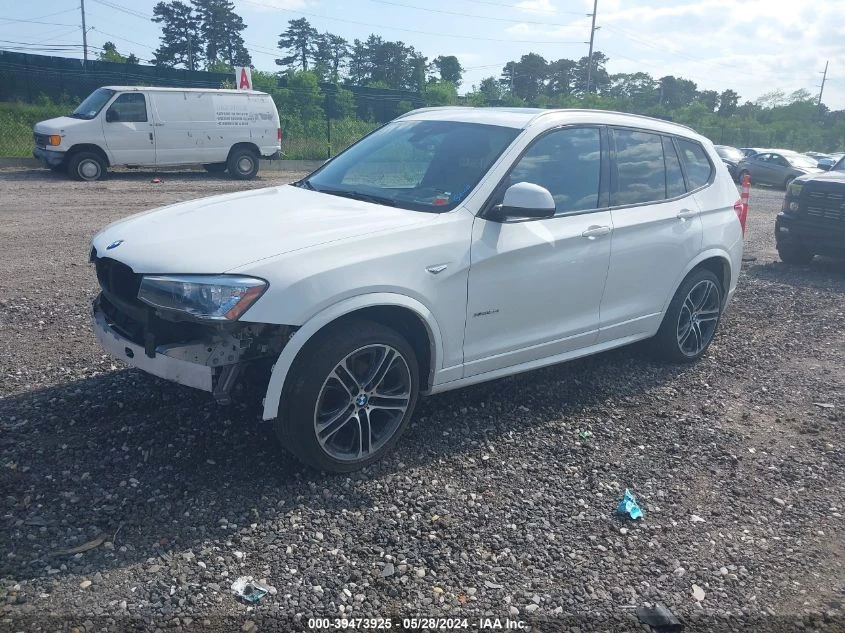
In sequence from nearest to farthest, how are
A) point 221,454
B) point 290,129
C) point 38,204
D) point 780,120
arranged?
point 221,454 < point 38,204 < point 290,129 < point 780,120

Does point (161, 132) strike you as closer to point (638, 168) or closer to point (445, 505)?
point (638, 168)

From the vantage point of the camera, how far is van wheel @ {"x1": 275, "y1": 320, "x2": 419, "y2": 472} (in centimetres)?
362

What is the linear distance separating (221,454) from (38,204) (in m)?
10.8

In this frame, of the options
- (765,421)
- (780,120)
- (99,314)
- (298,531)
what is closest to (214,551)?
(298,531)

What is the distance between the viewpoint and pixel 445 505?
377 centimetres

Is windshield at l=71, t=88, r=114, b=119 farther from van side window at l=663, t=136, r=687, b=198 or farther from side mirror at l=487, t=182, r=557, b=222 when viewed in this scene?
side mirror at l=487, t=182, r=557, b=222

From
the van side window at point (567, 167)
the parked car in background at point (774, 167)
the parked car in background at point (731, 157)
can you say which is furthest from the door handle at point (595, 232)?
the parked car in background at point (731, 157)

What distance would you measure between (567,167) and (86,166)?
1483 cm

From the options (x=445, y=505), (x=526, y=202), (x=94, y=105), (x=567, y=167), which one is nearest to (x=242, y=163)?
(x=94, y=105)

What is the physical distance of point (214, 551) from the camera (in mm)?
3277

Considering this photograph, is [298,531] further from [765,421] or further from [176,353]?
[765,421]

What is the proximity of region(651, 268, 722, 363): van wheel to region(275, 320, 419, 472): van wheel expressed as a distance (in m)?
2.49

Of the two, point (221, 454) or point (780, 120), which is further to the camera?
point (780, 120)

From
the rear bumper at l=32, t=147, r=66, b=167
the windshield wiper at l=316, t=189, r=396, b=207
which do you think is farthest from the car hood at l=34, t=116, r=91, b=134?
the windshield wiper at l=316, t=189, r=396, b=207
